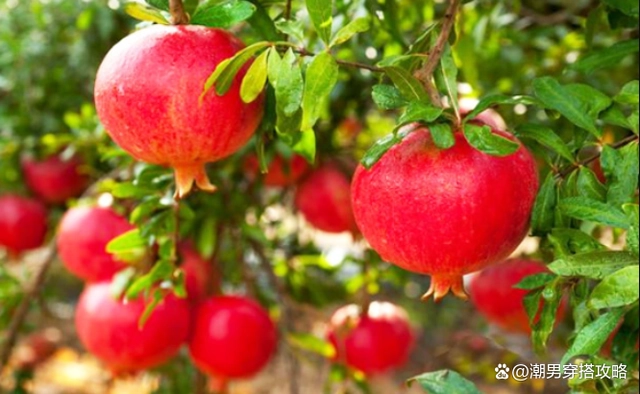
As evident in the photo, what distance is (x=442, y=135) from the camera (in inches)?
27.9

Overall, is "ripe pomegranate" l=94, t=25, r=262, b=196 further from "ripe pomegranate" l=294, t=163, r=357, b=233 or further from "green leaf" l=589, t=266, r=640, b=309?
"ripe pomegranate" l=294, t=163, r=357, b=233

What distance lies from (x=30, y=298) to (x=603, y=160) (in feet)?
3.90

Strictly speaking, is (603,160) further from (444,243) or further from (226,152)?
(226,152)

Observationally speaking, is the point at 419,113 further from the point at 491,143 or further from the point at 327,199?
the point at 327,199

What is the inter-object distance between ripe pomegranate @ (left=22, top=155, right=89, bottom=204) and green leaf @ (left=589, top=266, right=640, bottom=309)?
1378 mm

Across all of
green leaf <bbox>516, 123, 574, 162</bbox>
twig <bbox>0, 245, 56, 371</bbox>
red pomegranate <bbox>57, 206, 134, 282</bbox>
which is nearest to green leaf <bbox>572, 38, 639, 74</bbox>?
green leaf <bbox>516, 123, 574, 162</bbox>

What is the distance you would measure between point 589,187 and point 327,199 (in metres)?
0.85

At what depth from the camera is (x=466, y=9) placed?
1598mm

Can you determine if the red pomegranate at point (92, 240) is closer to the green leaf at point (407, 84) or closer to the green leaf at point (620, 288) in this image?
the green leaf at point (407, 84)

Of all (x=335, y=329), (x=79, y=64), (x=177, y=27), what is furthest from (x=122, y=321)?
(x=79, y=64)

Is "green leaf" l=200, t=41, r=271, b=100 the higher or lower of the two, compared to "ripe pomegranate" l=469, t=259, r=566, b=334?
higher

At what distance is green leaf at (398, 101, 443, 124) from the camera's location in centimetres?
69

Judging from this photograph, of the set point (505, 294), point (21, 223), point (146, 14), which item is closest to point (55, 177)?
point (21, 223)

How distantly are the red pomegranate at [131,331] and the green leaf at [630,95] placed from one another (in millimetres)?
774
